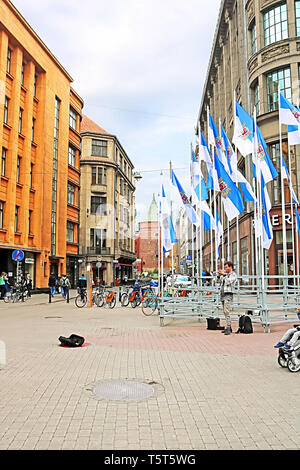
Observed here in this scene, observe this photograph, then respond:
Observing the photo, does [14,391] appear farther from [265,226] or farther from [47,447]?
[265,226]

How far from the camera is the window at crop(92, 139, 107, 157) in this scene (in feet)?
209

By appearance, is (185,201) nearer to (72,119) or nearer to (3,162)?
(3,162)

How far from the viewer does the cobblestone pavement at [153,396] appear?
4.28 meters

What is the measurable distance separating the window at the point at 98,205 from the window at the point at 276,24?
121ft

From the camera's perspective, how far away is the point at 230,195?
1641 cm

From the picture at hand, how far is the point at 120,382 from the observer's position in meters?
6.62

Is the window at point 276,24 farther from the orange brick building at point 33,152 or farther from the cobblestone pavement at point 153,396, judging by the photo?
the cobblestone pavement at point 153,396

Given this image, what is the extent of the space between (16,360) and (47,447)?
4.49 metres

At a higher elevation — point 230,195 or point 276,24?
point 276,24

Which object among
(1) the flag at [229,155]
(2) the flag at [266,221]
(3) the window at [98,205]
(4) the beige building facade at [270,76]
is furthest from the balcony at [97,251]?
(2) the flag at [266,221]

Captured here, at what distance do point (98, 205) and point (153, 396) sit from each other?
5750cm

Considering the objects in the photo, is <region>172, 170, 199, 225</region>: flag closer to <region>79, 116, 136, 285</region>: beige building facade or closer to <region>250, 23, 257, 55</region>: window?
<region>250, 23, 257, 55</region>: window

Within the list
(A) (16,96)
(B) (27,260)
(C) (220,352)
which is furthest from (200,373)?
(A) (16,96)

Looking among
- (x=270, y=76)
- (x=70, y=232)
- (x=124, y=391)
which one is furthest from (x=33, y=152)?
(x=124, y=391)
